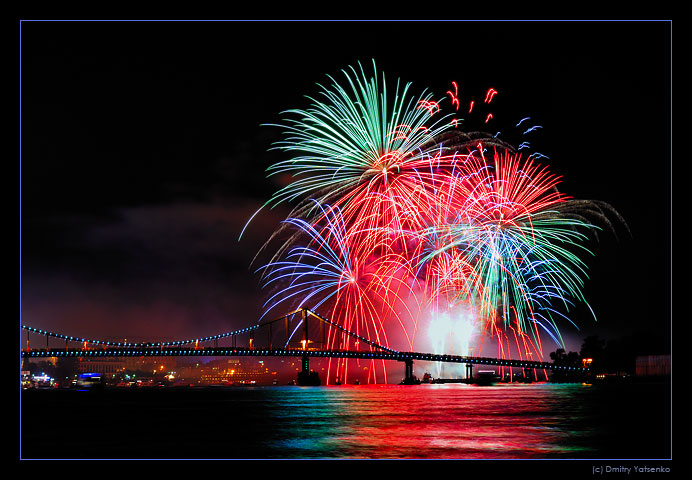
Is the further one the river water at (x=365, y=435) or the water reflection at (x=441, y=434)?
the river water at (x=365, y=435)

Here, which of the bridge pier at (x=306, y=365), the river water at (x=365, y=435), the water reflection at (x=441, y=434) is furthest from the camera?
the bridge pier at (x=306, y=365)

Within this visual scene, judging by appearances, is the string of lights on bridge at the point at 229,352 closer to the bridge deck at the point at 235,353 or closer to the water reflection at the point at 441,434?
the bridge deck at the point at 235,353

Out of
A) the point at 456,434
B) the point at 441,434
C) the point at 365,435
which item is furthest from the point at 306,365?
the point at 456,434

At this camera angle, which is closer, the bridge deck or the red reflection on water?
the red reflection on water

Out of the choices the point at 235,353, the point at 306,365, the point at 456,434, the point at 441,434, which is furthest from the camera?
the point at 306,365

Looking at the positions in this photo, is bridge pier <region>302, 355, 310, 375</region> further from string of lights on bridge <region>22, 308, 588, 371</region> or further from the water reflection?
the water reflection

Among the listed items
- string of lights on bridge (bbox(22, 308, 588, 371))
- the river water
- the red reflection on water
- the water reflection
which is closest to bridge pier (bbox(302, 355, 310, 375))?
string of lights on bridge (bbox(22, 308, 588, 371))

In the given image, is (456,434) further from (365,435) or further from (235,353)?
(235,353)

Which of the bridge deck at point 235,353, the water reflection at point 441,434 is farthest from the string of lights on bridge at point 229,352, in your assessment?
the water reflection at point 441,434

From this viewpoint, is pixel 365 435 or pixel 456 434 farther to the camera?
pixel 365 435

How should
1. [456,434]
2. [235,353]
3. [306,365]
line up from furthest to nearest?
[306,365] → [235,353] → [456,434]
